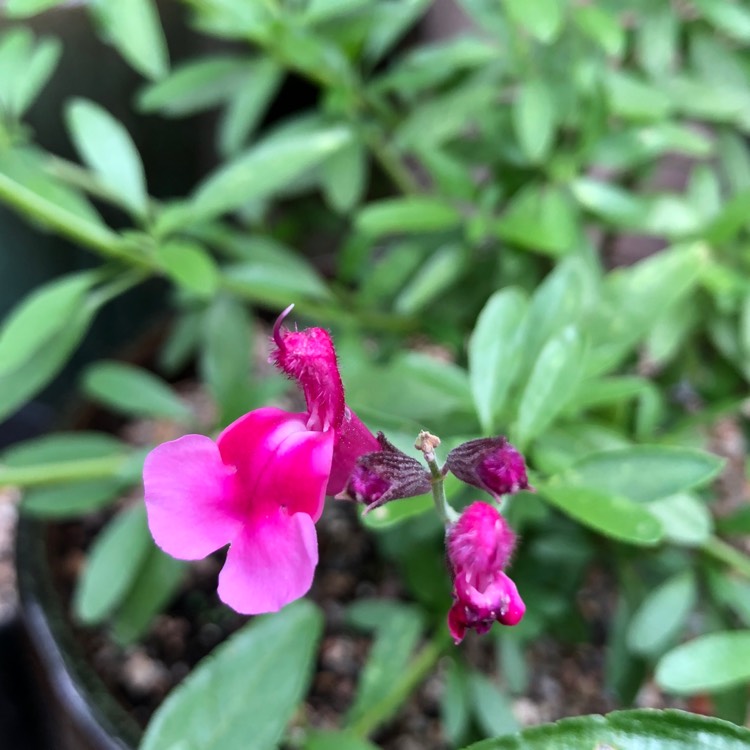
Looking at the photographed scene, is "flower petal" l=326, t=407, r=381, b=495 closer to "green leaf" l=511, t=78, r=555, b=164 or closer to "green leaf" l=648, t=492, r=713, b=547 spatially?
"green leaf" l=648, t=492, r=713, b=547

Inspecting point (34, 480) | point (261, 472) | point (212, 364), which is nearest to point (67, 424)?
point (212, 364)

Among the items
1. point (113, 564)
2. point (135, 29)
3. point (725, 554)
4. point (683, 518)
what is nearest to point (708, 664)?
point (683, 518)

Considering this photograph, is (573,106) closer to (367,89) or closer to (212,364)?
(367,89)

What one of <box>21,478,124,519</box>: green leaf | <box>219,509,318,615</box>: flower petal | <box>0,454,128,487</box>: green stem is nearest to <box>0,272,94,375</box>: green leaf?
<box>0,454,128,487</box>: green stem

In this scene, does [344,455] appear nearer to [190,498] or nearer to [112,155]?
[190,498]

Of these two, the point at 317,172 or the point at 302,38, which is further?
the point at 317,172

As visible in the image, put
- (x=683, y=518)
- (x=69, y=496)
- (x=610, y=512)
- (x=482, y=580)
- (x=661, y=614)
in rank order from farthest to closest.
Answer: (x=69, y=496) → (x=661, y=614) → (x=683, y=518) → (x=610, y=512) → (x=482, y=580)
